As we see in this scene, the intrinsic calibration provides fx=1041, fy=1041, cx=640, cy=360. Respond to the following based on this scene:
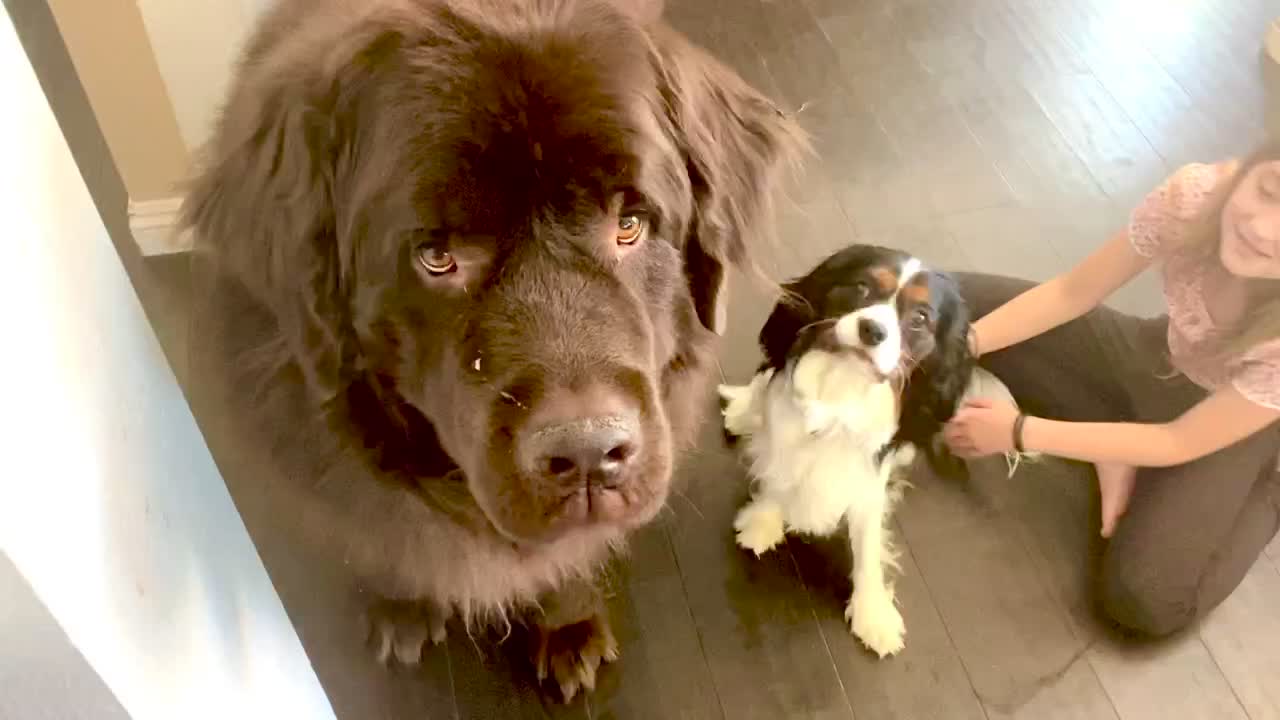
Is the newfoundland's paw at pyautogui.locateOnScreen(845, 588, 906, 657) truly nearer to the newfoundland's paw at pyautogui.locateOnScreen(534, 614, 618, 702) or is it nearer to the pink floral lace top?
the newfoundland's paw at pyautogui.locateOnScreen(534, 614, 618, 702)

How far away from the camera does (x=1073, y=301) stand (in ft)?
6.95

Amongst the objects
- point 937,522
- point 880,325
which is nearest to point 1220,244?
point 880,325

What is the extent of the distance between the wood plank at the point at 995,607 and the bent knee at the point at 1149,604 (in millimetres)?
97

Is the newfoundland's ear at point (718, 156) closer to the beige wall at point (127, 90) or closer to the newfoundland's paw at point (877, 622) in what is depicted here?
the newfoundland's paw at point (877, 622)

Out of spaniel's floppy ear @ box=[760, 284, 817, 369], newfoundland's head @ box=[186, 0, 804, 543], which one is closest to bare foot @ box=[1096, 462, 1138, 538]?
spaniel's floppy ear @ box=[760, 284, 817, 369]

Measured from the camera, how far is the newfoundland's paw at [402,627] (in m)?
1.88

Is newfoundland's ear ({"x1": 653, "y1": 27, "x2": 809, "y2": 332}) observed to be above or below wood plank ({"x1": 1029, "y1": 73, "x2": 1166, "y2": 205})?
above

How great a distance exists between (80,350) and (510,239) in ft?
1.45

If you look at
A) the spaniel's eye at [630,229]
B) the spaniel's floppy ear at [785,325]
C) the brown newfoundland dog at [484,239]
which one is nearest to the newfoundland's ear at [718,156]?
the brown newfoundland dog at [484,239]

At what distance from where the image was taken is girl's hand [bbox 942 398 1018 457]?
2049mm

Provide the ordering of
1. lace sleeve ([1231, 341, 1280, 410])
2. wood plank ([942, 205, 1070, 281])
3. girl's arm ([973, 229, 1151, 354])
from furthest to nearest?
wood plank ([942, 205, 1070, 281]), girl's arm ([973, 229, 1151, 354]), lace sleeve ([1231, 341, 1280, 410])

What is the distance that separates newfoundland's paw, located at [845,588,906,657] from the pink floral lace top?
0.73 metres

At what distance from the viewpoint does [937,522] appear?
218cm

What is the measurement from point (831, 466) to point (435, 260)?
3.20 feet
